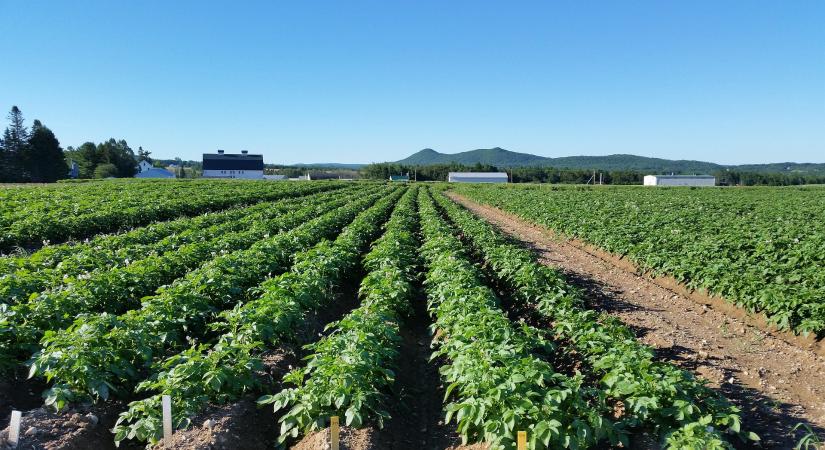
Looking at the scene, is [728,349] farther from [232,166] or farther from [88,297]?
[232,166]

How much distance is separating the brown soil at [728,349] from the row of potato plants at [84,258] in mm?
9308

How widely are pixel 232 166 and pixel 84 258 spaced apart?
322ft

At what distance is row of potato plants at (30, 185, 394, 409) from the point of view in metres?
4.43

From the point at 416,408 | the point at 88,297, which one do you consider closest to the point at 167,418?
the point at 416,408

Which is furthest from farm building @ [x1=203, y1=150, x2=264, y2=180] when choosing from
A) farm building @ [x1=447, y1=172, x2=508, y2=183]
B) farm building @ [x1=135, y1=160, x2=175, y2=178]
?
farm building @ [x1=447, y1=172, x2=508, y2=183]

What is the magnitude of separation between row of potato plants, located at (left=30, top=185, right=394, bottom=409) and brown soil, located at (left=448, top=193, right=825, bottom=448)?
643cm

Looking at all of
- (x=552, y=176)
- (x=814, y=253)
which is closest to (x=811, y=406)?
(x=814, y=253)

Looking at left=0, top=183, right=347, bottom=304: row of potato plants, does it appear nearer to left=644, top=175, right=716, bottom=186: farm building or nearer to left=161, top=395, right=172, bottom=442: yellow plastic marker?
left=161, top=395, right=172, bottom=442: yellow plastic marker

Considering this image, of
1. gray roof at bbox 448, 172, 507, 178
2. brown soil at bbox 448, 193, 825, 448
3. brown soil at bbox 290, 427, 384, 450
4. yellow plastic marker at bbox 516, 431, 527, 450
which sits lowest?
brown soil at bbox 448, 193, 825, 448

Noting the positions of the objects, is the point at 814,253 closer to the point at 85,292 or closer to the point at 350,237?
the point at 350,237

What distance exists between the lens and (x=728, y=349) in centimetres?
725

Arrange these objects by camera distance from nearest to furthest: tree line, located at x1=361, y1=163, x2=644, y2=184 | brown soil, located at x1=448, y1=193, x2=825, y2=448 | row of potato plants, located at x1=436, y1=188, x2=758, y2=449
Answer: row of potato plants, located at x1=436, y1=188, x2=758, y2=449 → brown soil, located at x1=448, y1=193, x2=825, y2=448 → tree line, located at x1=361, y1=163, x2=644, y2=184

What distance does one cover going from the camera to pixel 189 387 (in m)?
4.39

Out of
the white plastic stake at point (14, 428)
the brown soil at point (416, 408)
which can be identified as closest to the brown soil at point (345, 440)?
the brown soil at point (416, 408)
